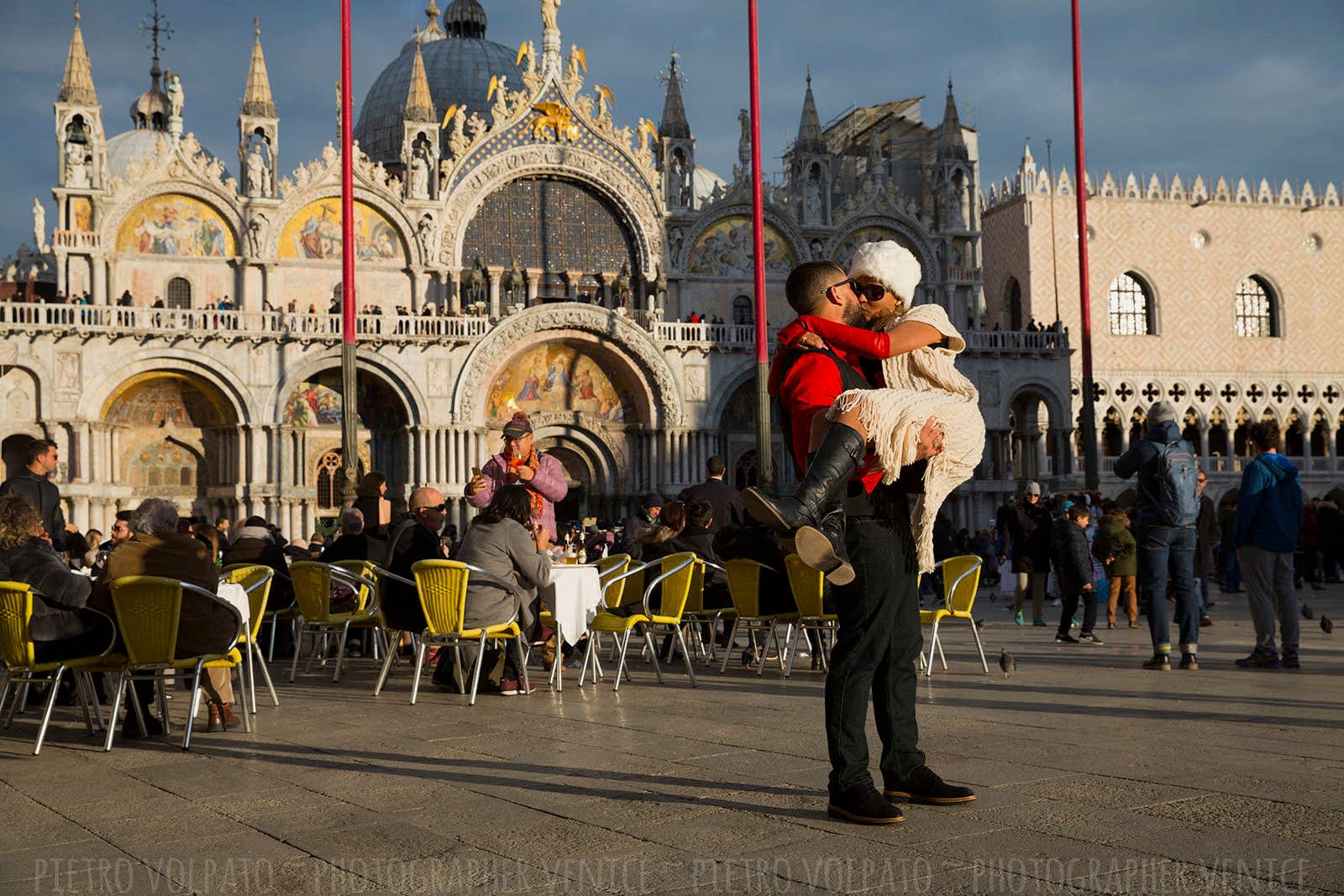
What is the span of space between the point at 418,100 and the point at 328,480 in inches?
348

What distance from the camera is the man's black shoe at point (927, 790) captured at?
15.7 feet

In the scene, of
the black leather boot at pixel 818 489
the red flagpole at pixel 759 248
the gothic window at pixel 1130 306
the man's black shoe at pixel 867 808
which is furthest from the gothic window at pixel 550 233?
the man's black shoe at pixel 867 808

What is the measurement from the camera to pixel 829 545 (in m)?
4.17

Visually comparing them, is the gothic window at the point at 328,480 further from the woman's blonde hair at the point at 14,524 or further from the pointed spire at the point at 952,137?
the woman's blonde hair at the point at 14,524

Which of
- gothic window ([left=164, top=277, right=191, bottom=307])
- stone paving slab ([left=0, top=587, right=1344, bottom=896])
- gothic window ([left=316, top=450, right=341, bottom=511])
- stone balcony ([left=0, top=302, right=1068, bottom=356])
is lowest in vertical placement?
stone paving slab ([left=0, top=587, right=1344, bottom=896])

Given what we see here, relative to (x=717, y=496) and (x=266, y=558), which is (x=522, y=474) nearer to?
(x=717, y=496)

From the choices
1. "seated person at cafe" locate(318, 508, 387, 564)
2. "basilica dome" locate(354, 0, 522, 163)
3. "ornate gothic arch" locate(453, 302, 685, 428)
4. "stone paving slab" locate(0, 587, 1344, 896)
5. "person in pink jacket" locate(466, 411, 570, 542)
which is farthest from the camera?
"basilica dome" locate(354, 0, 522, 163)

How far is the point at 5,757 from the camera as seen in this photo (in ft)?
21.4

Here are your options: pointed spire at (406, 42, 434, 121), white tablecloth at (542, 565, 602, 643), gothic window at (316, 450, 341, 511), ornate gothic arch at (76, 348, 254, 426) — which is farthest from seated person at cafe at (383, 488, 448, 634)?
pointed spire at (406, 42, 434, 121)

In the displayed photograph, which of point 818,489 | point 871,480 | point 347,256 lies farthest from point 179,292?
point 818,489

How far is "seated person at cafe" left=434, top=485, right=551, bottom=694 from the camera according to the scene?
28.0 feet

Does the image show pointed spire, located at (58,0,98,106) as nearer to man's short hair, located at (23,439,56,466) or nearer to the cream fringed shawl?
man's short hair, located at (23,439,56,466)

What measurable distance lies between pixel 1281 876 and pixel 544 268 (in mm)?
29577

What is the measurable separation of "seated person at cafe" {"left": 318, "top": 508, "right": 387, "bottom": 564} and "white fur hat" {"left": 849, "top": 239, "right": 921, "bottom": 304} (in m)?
7.06
